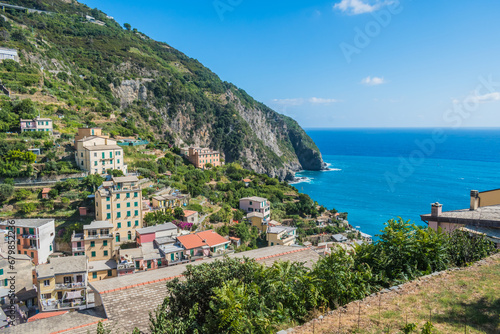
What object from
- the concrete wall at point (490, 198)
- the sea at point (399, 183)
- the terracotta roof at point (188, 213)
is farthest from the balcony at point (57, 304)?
the sea at point (399, 183)

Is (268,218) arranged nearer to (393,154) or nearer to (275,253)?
(275,253)

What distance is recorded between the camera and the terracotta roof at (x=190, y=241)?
22266 millimetres

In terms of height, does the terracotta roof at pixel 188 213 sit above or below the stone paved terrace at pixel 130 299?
below

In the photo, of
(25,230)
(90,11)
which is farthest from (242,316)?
(90,11)

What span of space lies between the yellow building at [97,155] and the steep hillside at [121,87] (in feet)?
21.3

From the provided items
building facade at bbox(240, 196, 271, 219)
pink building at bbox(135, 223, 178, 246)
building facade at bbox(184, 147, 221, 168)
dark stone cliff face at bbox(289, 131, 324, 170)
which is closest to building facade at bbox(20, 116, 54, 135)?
pink building at bbox(135, 223, 178, 246)

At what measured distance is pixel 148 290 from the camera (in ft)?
28.7

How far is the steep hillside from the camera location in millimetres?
44594

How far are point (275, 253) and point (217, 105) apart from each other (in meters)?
75.2

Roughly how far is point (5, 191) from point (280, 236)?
929 inches

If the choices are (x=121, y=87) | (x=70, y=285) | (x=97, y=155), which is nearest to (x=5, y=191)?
(x=97, y=155)

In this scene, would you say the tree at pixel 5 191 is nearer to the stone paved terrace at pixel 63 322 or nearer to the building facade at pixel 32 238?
the building facade at pixel 32 238

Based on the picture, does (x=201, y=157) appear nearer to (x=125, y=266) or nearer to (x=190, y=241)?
(x=190, y=241)

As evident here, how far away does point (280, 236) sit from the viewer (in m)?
29.0
